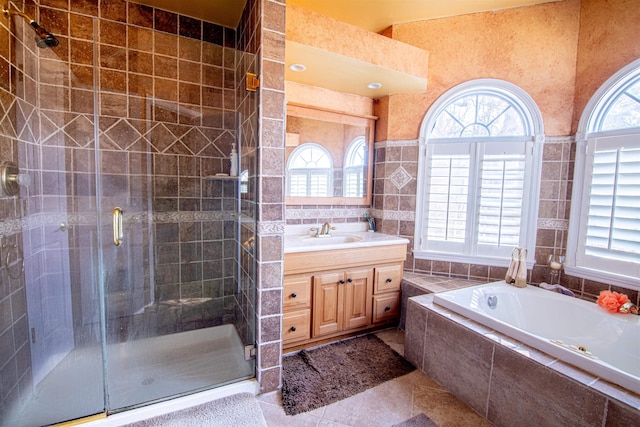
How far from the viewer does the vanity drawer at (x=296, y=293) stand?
2.10 meters

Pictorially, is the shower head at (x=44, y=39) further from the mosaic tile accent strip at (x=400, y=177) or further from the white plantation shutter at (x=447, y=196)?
the white plantation shutter at (x=447, y=196)

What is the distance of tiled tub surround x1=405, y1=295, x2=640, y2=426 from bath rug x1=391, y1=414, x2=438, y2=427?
0.30m

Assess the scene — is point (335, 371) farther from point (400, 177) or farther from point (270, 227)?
point (400, 177)

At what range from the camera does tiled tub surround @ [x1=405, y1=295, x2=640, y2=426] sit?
1.19m

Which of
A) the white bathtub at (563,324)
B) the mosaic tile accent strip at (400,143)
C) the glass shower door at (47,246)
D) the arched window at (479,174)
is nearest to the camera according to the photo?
the white bathtub at (563,324)

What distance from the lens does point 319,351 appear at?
7.35 ft

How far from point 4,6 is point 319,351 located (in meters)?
2.84

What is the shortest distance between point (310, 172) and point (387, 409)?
193 cm

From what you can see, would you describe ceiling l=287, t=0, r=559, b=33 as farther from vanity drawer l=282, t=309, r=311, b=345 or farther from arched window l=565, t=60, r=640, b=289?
vanity drawer l=282, t=309, r=311, b=345

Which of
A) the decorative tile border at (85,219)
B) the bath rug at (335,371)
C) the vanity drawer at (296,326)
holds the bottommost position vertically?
the bath rug at (335,371)

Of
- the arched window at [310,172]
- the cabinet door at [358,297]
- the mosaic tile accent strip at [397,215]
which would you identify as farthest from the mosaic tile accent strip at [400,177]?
the cabinet door at [358,297]

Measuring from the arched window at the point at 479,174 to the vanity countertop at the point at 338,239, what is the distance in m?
0.47

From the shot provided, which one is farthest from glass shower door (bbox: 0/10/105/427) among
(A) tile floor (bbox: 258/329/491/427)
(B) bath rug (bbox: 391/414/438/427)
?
(B) bath rug (bbox: 391/414/438/427)

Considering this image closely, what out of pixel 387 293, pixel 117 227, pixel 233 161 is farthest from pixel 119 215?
pixel 387 293
